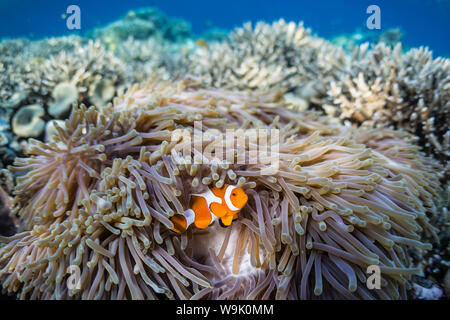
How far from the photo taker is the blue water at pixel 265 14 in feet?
40.1

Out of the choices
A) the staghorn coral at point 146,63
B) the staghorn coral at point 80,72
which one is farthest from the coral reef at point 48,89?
the staghorn coral at point 146,63

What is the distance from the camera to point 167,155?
64.5 inches

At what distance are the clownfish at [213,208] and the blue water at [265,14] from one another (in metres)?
2.58

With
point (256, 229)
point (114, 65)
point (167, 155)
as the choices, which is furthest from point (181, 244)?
point (114, 65)

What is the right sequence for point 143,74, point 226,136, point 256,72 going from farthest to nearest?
point 143,74
point 256,72
point 226,136

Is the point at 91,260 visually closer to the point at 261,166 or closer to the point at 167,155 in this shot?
the point at 167,155

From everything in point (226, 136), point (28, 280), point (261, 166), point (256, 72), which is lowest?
point (28, 280)

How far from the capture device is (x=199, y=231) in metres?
1.58

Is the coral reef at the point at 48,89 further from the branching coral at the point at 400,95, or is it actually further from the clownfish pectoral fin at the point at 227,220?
the branching coral at the point at 400,95

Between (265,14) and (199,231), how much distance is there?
59835 millimetres

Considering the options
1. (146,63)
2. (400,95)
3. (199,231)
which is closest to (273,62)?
(400,95)

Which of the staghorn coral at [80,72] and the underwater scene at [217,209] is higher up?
A: the staghorn coral at [80,72]

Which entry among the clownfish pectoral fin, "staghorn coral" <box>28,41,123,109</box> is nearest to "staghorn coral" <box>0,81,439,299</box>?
the clownfish pectoral fin
